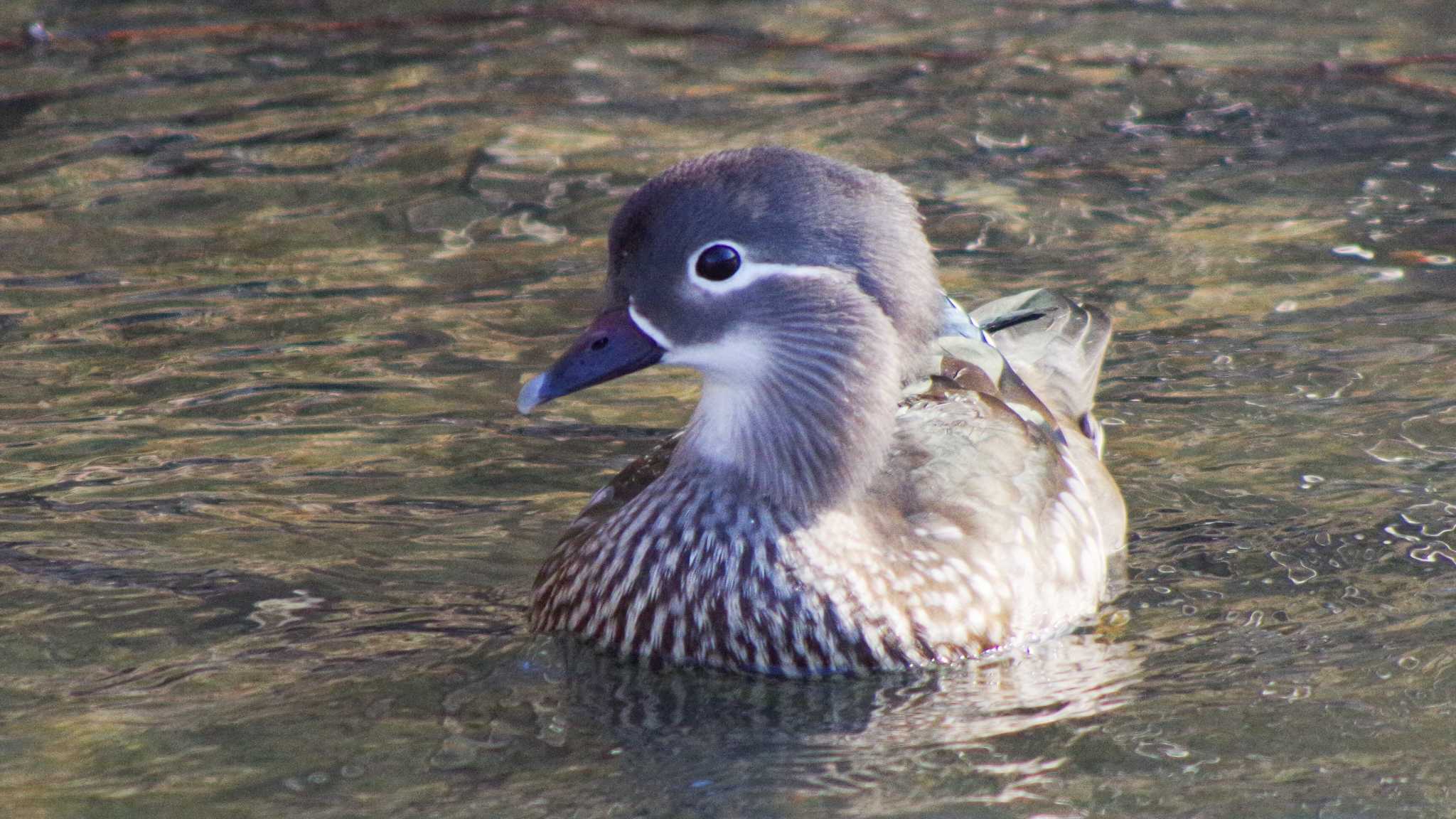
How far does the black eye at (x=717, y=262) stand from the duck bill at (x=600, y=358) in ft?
0.71

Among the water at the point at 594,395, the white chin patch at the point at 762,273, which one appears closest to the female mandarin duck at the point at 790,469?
the white chin patch at the point at 762,273

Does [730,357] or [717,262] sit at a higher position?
[717,262]

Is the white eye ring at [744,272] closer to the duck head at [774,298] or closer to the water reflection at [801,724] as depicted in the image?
the duck head at [774,298]

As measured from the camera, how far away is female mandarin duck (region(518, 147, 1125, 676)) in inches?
176

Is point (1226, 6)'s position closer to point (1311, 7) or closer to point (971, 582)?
point (1311, 7)

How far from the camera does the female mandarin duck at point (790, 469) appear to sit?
4.47m

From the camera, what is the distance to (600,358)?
4.55m

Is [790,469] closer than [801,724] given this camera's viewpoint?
No

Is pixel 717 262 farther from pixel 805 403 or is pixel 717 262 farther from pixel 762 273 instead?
pixel 805 403

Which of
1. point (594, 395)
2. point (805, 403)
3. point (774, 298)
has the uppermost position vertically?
point (774, 298)

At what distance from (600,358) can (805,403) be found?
51cm

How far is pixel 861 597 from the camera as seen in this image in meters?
4.61

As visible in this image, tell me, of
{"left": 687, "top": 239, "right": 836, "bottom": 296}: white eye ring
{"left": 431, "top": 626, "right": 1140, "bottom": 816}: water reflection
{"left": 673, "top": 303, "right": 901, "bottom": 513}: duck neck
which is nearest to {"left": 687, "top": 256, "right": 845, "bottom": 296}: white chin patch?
{"left": 687, "top": 239, "right": 836, "bottom": 296}: white eye ring

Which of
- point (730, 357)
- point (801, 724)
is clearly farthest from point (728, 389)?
point (801, 724)
